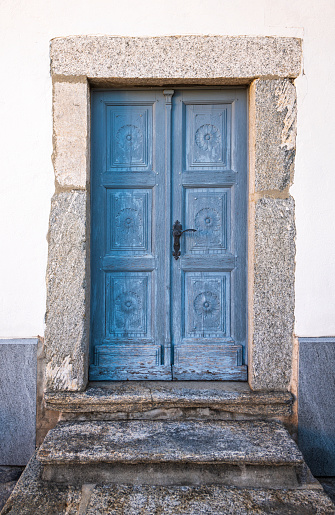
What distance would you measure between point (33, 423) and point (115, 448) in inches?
26.5

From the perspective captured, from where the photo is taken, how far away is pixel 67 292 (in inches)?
101

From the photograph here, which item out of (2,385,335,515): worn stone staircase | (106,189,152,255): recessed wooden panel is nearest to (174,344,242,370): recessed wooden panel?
(2,385,335,515): worn stone staircase

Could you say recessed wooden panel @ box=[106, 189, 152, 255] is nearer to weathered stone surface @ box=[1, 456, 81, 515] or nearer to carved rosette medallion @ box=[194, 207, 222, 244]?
carved rosette medallion @ box=[194, 207, 222, 244]

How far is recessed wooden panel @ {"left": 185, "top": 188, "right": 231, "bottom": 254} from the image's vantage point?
9.12 ft

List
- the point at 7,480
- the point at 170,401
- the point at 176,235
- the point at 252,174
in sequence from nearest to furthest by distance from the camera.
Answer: the point at 7,480
the point at 170,401
the point at 252,174
the point at 176,235

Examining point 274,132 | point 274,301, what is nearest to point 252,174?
point 274,132

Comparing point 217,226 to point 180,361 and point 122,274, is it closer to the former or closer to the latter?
point 122,274

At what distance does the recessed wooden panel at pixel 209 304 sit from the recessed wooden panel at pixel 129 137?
878 millimetres

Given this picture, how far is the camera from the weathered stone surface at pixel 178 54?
2.52 m

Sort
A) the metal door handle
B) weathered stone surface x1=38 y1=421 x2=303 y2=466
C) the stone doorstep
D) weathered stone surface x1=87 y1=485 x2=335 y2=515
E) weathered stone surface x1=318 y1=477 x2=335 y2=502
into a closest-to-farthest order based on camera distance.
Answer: weathered stone surface x1=87 y1=485 x2=335 y2=515, weathered stone surface x1=38 y1=421 x2=303 y2=466, weathered stone surface x1=318 y1=477 x2=335 y2=502, the stone doorstep, the metal door handle

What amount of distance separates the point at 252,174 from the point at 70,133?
1.22 m

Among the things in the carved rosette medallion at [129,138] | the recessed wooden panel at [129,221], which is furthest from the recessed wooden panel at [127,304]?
the carved rosette medallion at [129,138]

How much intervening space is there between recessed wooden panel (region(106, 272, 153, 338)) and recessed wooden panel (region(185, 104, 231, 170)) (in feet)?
2.98

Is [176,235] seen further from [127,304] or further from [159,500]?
[159,500]
